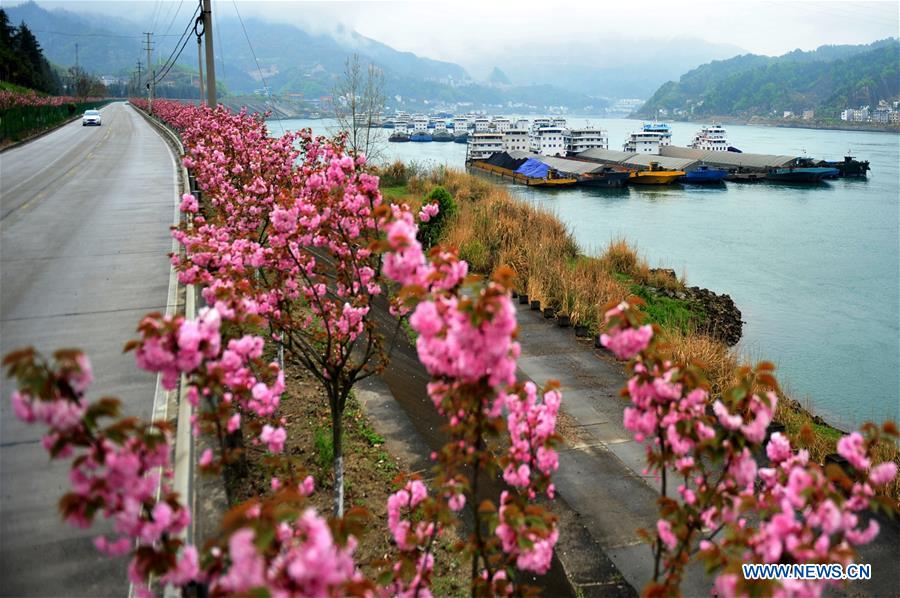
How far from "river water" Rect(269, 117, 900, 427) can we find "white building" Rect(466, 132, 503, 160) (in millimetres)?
25221

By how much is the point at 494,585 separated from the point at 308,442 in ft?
15.5

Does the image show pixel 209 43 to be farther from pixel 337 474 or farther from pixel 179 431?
pixel 179 431

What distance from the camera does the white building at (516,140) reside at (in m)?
89.6

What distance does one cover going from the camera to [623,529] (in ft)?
25.1

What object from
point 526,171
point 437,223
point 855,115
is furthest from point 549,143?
point 855,115

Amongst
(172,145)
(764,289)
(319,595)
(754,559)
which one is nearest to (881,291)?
(764,289)

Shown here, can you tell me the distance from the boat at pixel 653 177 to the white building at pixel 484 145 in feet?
75.5

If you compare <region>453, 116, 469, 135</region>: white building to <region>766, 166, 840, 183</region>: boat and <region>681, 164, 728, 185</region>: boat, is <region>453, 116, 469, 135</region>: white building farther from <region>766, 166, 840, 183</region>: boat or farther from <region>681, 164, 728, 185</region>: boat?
<region>766, 166, 840, 183</region>: boat

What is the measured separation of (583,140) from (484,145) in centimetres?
1645

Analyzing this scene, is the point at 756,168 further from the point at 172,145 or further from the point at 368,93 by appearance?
the point at 172,145

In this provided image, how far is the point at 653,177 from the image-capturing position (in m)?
66.9

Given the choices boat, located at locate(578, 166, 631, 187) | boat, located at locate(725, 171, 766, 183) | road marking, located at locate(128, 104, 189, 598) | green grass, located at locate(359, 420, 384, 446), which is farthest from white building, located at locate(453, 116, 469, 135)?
green grass, located at locate(359, 420, 384, 446)

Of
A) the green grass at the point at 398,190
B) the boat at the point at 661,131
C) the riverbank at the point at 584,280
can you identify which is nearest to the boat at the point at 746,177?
the boat at the point at 661,131

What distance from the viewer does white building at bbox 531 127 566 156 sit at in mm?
93375
